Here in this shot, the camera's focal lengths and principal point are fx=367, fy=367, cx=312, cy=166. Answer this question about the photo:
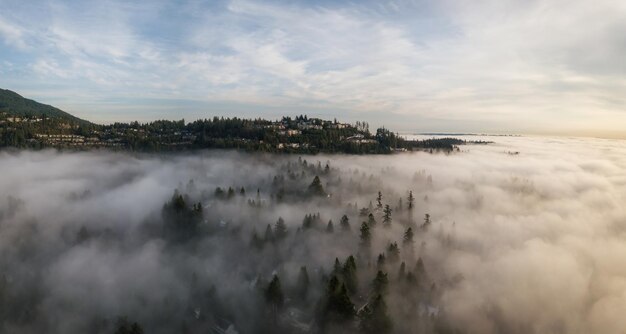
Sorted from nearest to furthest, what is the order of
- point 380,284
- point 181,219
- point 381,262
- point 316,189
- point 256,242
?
point 380,284 < point 381,262 < point 256,242 < point 181,219 < point 316,189

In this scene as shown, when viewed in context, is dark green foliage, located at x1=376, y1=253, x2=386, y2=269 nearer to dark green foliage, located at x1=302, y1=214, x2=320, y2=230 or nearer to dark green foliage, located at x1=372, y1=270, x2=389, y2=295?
dark green foliage, located at x1=372, y1=270, x2=389, y2=295

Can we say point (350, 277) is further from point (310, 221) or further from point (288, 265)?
point (310, 221)

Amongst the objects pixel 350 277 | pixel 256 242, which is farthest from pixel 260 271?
pixel 350 277

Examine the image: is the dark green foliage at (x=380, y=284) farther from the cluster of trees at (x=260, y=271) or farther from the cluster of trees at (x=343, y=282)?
the cluster of trees at (x=260, y=271)

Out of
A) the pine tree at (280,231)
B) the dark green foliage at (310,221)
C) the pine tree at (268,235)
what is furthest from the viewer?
the dark green foliage at (310,221)

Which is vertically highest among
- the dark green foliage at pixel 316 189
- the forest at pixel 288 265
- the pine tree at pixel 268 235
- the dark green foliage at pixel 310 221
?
the dark green foliage at pixel 316 189

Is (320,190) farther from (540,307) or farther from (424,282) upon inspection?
(540,307)

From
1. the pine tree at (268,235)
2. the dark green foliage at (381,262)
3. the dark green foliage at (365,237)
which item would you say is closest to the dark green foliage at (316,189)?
the pine tree at (268,235)

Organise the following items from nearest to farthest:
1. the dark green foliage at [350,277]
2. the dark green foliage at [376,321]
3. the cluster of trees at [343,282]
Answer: the dark green foliage at [376,321]
the cluster of trees at [343,282]
the dark green foliage at [350,277]

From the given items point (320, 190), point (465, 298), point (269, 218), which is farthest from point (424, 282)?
point (320, 190)

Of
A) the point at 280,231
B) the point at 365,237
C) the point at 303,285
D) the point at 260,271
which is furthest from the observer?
the point at 280,231

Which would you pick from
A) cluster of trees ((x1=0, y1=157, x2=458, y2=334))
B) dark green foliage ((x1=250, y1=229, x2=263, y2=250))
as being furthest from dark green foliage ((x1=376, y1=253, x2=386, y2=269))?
dark green foliage ((x1=250, y1=229, x2=263, y2=250))
